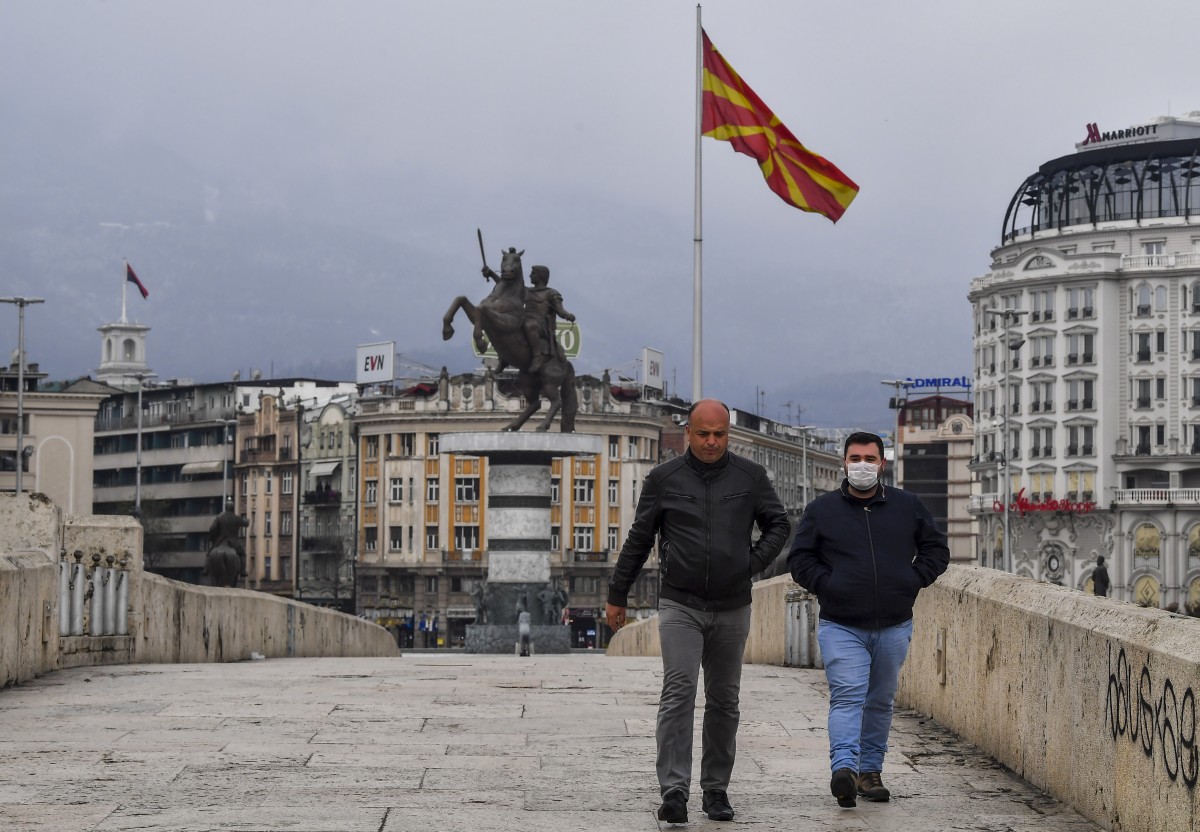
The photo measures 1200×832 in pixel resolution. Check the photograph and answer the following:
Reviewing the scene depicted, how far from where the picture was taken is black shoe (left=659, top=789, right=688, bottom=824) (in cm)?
919

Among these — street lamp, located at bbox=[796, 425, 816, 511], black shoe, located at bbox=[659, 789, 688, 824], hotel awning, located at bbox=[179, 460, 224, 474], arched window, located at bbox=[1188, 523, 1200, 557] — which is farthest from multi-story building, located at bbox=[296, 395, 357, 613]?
black shoe, located at bbox=[659, 789, 688, 824]

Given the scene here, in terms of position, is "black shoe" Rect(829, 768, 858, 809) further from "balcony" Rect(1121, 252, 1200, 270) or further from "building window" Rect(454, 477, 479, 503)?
"building window" Rect(454, 477, 479, 503)

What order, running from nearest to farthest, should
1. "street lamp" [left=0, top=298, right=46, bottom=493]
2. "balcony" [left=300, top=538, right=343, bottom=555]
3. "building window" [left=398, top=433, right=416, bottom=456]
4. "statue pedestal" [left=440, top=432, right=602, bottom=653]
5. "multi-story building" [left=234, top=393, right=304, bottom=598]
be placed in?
"statue pedestal" [left=440, top=432, right=602, bottom=653] < "street lamp" [left=0, top=298, right=46, bottom=493] < "building window" [left=398, top=433, right=416, bottom=456] < "balcony" [left=300, top=538, right=343, bottom=555] < "multi-story building" [left=234, top=393, right=304, bottom=598]

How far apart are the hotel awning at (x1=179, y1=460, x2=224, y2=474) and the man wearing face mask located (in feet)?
452

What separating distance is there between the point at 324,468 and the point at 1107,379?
161ft

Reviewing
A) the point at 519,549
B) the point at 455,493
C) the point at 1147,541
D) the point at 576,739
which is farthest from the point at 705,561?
the point at 455,493

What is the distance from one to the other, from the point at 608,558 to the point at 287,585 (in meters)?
22.8

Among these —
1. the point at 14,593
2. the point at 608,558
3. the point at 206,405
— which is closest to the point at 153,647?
the point at 14,593

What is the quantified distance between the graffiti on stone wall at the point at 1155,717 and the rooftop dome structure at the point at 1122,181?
387 ft

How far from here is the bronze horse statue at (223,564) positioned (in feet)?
95.0

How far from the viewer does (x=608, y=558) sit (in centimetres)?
12688

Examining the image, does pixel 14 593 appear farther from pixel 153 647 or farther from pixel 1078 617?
pixel 1078 617

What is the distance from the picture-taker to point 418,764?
11.2 m

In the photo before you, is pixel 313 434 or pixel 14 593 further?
pixel 313 434
